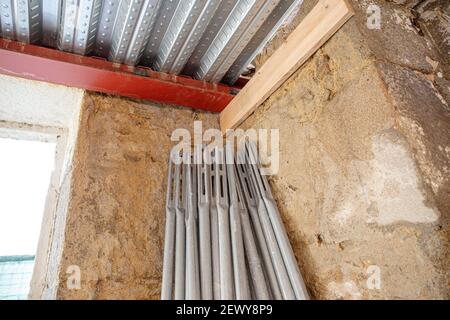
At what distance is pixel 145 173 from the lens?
1.62 m

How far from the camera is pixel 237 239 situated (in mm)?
1270

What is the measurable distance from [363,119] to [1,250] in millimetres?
2947

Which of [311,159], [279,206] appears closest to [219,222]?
[279,206]

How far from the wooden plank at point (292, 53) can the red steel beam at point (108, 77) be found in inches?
7.5

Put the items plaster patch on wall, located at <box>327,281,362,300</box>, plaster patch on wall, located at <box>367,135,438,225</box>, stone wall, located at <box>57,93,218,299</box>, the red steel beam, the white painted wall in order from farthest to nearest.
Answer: the white painted wall < the red steel beam < stone wall, located at <box>57,93,218,299</box> < plaster patch on wall, located at <box>327,281,362,300</box> < plaster patch on wall, located at <box>367,135,438,225</box>

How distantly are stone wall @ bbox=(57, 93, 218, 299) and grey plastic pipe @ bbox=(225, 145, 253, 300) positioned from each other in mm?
393

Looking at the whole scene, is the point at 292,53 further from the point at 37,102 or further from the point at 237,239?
the point at 37,102

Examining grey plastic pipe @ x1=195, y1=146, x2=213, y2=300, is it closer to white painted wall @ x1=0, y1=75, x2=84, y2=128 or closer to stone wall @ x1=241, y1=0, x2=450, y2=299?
stone wall @ x1=241, y1=0, x2=450, y2=299

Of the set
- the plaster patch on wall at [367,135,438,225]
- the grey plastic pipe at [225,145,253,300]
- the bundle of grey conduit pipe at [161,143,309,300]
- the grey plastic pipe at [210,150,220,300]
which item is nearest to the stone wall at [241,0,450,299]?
the plaster patch on wall at [367,135,438,225]

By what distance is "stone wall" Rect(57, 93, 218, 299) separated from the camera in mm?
1304

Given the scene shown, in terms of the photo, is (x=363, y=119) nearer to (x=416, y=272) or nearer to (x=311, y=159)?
(x=311, y=159)

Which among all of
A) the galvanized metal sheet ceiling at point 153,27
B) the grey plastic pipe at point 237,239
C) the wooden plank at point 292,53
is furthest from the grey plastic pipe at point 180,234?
the galvanized metal sheet ceiling at point 153,27

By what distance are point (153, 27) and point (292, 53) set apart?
75 cm

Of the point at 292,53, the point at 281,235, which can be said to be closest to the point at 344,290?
the point at 281,235
